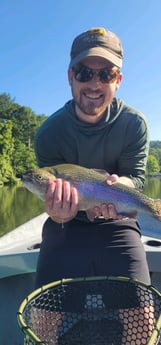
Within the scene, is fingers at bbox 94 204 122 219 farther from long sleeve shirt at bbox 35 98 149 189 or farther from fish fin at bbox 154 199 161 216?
long sleeve shirt at bbox 35 98 149 189

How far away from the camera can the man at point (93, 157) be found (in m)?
2.73

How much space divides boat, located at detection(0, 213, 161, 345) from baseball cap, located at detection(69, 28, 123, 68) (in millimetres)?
1858

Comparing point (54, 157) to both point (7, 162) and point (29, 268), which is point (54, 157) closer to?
point (29, 268)

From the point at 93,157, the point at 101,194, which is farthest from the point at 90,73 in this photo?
the point at 101,194

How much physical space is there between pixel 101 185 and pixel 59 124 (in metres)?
0.91

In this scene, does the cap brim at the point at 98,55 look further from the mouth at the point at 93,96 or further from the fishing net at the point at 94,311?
the fishing net at the point at 94,311

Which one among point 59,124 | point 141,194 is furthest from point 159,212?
point 59,124

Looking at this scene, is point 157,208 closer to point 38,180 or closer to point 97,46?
point 38,180

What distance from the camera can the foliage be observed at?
57.2 metres

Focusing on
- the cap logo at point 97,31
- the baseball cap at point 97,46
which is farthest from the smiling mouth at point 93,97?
the cap logo at point 97,31

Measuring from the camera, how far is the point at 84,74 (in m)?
3.12

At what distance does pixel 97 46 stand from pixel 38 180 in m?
1.27

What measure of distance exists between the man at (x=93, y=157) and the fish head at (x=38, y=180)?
0.05 meters

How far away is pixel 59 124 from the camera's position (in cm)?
340
